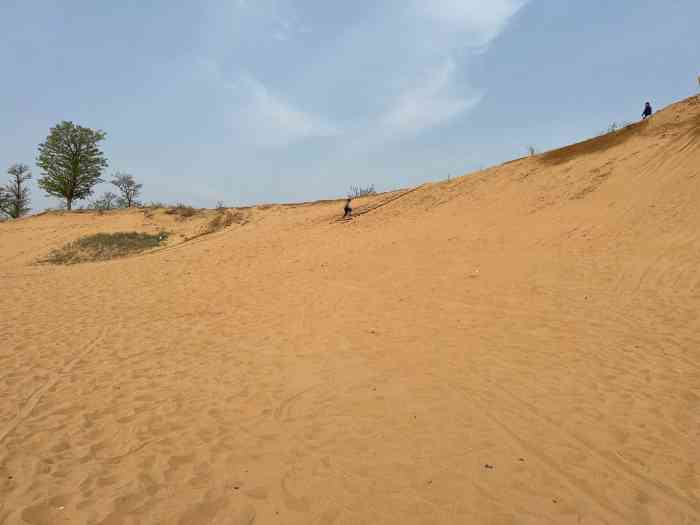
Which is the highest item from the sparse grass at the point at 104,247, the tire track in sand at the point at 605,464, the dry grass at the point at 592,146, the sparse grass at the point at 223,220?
the dry grass at the point at 592,146

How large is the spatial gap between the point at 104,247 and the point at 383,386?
55.7 feet

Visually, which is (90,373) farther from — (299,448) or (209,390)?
(299,448)

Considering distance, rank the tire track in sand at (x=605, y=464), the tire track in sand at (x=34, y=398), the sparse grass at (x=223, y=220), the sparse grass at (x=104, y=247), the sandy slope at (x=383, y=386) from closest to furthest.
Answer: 1. the tire track in sand at (x=605, y=464)
2. the sandy slope at (x=383, y=386)
3. the tire track in sand at (x=34, y=398)
4. the sparse grass at (x=104, y=247)
5. the sparse grass at (x=223, y=220)

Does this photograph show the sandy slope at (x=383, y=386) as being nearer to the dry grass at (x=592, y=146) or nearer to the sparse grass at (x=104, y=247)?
the dry grass at (x=592, y=146)

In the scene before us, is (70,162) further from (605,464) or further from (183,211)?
(605,464)

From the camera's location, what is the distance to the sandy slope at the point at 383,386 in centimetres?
255

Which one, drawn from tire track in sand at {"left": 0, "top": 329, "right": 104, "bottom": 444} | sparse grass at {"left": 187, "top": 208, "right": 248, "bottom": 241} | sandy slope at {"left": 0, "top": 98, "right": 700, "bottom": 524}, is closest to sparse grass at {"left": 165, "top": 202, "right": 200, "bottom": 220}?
sparse grass at {"left": 187, "top": 208, "right": 248, "bottom": 241}

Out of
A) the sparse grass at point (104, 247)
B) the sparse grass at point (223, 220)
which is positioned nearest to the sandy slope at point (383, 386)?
the sparse grass at point (104, 247)

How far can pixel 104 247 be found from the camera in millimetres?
16828

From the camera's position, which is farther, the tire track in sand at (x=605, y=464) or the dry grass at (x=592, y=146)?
the dry grass at (x=592, y=146)

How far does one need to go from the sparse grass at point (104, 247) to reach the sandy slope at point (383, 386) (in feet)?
18.2

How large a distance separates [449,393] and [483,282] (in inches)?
177

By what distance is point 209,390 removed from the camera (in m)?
4.27

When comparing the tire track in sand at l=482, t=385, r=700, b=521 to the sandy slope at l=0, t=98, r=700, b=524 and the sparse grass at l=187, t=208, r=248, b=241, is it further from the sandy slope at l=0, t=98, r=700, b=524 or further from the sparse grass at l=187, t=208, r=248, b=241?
the sparse grass at l=187, t=208, r=248, b=241
